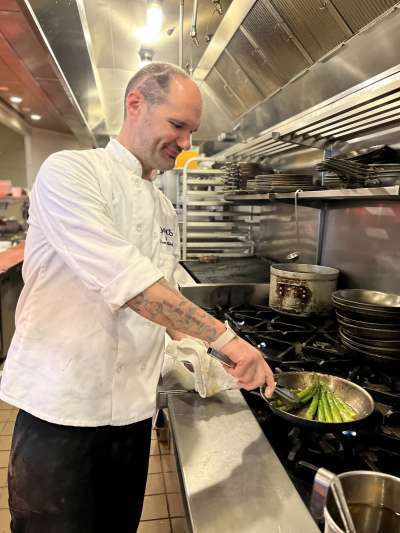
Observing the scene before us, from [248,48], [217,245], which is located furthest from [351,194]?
[217,245]

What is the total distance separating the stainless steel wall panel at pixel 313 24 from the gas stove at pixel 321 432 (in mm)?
1368

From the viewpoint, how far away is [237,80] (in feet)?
10.3

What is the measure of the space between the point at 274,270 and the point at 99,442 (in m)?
1.15

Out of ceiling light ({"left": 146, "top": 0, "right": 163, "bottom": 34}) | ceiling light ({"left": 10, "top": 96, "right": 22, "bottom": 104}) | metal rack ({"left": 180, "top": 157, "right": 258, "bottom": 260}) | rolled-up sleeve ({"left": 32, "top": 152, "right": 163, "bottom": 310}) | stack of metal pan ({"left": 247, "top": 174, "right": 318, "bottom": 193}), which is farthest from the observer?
ceiling light ({"left": 10, "top": 96, "right": 22, "bottom": 104})

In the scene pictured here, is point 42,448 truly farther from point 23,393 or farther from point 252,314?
point 252,314

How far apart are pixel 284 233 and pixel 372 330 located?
1739 millimetres

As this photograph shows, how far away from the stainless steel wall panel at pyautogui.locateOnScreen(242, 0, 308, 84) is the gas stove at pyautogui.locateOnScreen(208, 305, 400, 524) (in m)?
1.51

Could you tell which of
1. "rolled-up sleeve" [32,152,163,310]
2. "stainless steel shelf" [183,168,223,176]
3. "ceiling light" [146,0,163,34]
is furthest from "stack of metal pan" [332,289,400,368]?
"stainless steel shelf" [183,168,223,176]

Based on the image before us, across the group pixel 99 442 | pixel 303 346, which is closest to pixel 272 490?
pixel 99 442

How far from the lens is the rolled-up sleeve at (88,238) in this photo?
816mm

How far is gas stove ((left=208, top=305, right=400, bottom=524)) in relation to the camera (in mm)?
841

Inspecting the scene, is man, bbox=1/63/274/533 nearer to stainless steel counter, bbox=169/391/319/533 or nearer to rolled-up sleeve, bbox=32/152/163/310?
rolled-up sleeve, bbox=32/152/163/310

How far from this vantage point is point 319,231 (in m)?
2.34

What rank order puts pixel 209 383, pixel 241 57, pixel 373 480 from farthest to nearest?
pixel 241 57
pixel 209 383
pixel 373 480
